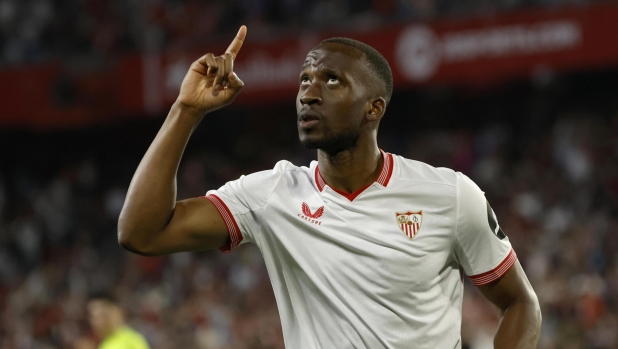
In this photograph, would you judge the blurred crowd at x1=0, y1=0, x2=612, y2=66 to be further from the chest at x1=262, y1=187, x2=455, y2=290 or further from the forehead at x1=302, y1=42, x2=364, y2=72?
the chest at x1=262, y1=187, x2=455, y2=290

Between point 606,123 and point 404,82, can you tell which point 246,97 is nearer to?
point 404,82

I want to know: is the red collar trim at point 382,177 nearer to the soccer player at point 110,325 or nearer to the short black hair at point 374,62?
the short black hair at point 374,62

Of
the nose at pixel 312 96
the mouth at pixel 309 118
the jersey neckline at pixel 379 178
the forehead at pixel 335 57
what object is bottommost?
the jersey neckline at pixel 379 178

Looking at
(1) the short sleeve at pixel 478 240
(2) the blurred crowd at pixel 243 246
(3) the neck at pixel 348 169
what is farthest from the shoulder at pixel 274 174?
(2) the blurred crowd at pixel 243 246

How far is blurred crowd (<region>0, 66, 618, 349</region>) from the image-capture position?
9422mm

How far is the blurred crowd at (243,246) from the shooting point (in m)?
9.42

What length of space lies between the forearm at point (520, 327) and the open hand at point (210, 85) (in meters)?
1.13

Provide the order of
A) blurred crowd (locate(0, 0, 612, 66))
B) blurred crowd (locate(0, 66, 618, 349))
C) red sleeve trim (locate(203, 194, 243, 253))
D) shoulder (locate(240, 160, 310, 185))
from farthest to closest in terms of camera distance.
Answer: blurred crowd (locate(0, 0, 612, 66)) < blurred crowd (locate(0, 66, 618, 349)) < shoulder (locate(240, 160, 310, 185)) < red sleeve trim (locate(203, 194, 243, 253))

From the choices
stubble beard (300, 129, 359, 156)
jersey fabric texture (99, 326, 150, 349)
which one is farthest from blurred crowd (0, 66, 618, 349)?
stubble beard (300, 129, 359, 156)

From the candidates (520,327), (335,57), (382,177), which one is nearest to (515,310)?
(520,327)

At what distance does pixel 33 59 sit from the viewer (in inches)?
603

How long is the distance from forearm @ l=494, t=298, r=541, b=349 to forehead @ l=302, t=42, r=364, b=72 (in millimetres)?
941

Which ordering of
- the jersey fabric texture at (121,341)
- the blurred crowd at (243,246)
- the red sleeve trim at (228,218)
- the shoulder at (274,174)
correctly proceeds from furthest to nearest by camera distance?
the blurred crowd at (243,246)
the jersey fabric texture at (121,341)
the shoulder at (274,174)
the red sleeve trim at (228,218)

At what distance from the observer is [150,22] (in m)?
15.1
